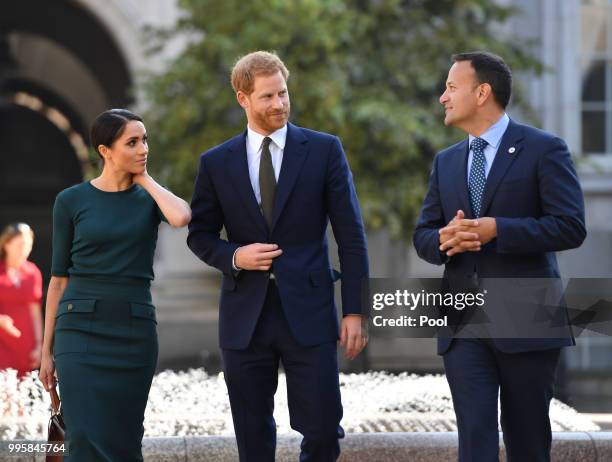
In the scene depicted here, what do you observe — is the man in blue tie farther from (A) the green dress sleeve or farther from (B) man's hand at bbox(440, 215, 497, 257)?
(A) the green dress sleeve

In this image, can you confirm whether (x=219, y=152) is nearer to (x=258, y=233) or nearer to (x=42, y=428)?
(x=258, y=233)

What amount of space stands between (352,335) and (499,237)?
0.77 meters

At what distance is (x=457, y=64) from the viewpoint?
574 centimetres

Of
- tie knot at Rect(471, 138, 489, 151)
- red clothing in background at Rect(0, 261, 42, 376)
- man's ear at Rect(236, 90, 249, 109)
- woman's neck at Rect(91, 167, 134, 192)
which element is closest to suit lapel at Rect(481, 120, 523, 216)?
tie knot at Rect(471, 138, 489, 151)

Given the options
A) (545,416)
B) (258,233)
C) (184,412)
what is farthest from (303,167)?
(184,412)

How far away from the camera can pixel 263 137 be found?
227 inches

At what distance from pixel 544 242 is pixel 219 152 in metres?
1.53

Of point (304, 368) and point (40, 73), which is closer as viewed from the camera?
point (304, 368)

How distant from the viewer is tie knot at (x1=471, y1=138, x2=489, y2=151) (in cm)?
573

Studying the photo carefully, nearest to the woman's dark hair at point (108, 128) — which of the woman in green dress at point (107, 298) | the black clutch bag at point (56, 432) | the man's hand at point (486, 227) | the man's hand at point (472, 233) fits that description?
the woman in green dress at point (107, 298)

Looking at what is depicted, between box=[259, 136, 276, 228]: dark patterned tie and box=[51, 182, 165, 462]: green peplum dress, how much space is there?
486 mm

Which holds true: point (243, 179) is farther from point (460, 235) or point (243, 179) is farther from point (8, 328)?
point (8, 328)

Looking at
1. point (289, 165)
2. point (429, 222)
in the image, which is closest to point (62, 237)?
point (289, 165)

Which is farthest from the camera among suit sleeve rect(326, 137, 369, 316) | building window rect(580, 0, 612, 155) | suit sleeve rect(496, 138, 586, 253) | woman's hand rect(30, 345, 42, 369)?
building window rect(580, 0, 612, 155)
